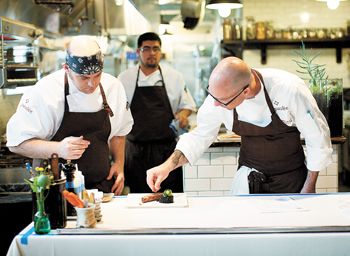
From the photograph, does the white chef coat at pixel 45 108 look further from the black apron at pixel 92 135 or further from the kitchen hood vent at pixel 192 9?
the kitchen hood vent at pixel 192 9

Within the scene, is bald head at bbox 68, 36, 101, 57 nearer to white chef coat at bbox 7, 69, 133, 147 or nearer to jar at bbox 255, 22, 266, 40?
white chef coat at bbox 7, 69, 133, 147

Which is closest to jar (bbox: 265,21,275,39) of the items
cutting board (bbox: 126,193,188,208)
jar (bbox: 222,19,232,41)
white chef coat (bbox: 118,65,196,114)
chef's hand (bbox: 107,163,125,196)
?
jar (bbox: 222,19,232,41)

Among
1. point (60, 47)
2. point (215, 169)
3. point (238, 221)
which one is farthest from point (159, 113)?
point (238, 221)

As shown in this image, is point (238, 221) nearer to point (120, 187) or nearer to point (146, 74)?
point (120, 187)

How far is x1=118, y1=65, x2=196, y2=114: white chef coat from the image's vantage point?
18.1ft

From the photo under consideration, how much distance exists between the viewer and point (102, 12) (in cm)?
929

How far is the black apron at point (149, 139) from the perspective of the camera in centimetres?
536

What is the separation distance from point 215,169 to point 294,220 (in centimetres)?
196

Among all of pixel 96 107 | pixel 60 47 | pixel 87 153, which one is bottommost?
pixel 87 153

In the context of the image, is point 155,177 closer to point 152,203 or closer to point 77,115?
point 152,203

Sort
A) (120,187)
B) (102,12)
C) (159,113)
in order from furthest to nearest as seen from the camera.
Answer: (102,12) < (159,113) < (120,187)

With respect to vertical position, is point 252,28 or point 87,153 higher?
point 252,28

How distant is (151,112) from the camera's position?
5461 mm

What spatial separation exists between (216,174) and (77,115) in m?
1.51
